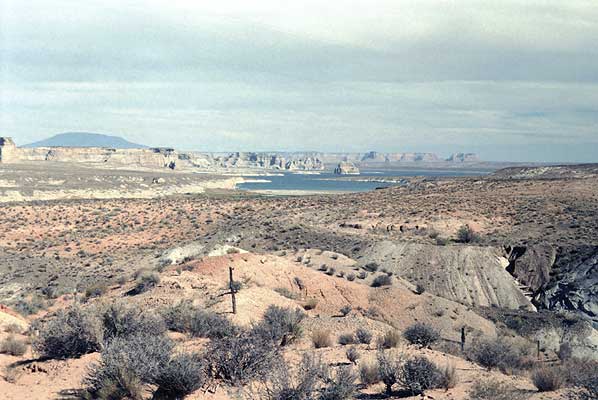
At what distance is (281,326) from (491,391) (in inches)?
216

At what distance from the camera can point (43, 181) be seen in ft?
295

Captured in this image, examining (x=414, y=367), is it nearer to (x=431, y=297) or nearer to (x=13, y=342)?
(x=13, y=342)

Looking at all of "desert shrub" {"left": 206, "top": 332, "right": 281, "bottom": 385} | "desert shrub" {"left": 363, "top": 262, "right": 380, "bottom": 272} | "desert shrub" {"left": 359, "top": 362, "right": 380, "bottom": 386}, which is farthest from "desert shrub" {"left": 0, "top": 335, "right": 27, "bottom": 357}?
"desert shrub" {"left": 363, "top": 262, "right": 380, "bottom": 272}

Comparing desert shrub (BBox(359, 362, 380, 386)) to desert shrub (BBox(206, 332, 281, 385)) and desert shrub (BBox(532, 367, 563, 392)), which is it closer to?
desert shrub (BBox(206, 332, 281, 385))

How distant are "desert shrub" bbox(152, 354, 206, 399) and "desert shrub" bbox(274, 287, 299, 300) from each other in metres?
11.3

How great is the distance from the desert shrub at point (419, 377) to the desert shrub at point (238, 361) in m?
2.47

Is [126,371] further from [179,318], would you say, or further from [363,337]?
[363,337]

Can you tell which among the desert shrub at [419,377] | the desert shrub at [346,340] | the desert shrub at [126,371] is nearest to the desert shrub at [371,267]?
the desert shrub at [346,340]

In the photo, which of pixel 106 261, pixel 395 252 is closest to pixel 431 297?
pixel 395 252

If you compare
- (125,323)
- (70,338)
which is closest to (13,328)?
(70,338)

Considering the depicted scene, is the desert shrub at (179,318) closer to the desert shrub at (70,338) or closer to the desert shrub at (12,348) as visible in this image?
the desert shrub at (70,338)

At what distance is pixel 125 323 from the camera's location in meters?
11.6

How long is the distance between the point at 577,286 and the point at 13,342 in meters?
28.6

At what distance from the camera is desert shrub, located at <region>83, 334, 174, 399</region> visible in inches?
322
